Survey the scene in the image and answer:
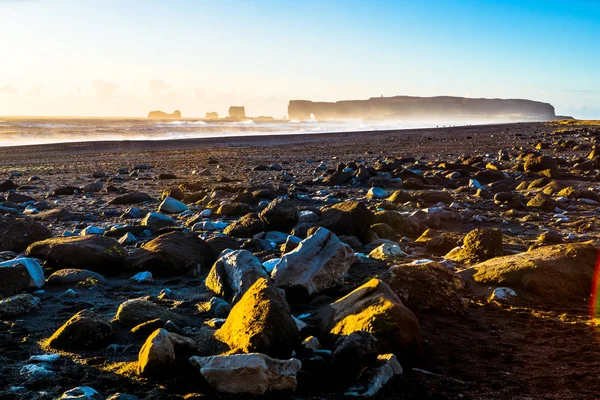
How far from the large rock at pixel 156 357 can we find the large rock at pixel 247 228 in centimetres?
300

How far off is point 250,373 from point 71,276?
2256 millimetres

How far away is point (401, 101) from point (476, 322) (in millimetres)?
147990

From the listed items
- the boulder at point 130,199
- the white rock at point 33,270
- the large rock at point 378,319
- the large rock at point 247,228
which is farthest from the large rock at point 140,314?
the boulder at point 130,199

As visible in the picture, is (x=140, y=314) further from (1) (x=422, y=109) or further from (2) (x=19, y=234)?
(1) (x=422, y=109)

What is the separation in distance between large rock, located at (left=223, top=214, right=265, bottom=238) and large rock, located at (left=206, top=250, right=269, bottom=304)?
1689 millimetres

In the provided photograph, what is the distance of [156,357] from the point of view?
Result: 2406 mm

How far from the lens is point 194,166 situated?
48.4ft

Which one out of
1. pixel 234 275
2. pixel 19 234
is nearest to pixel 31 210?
pixel 19 234

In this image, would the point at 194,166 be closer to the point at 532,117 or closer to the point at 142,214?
the point at 142,214

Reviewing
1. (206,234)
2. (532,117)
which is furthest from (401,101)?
(206,234)

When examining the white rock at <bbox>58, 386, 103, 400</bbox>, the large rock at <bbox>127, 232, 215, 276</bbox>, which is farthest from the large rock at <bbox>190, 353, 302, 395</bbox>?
the large rock at <bbox>127, 232, 215, 276</bbox>

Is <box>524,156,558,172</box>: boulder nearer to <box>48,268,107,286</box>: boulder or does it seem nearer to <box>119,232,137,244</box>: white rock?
<box>119,232,137,244</box>: white rock

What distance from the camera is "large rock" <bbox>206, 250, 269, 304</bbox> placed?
3.41m

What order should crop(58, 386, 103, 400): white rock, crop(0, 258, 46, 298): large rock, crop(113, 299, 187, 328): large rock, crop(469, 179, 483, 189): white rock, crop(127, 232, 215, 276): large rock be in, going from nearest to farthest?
crop(58, 386, 103, 400): white rock, crop(113, 299, 187, 328): large rock, crop(0, 258, 46, 298): large rock, crop(127, 232, 215, 276): large rock, crop(469, 179, 483, 189): white rock
